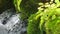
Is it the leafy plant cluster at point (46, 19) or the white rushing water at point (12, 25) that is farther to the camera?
the white rushing water at point (12, 25)

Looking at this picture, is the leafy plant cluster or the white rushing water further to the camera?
the white rushing water

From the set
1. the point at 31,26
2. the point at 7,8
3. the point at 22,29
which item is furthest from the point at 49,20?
the point at 7,8

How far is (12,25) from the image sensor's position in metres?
2.49

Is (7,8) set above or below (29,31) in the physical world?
above

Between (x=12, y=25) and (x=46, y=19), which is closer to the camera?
(x=46, y=19)

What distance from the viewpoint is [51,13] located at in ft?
6.72

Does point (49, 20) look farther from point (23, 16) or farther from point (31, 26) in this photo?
point (23, 16)

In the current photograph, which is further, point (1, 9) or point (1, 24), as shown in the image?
point (1, 9)

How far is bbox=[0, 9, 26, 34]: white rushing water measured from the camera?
2440mm

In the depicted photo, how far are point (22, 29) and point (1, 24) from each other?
12.5 inches

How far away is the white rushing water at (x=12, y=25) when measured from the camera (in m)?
2.44

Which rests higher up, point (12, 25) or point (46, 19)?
point (46, 19)

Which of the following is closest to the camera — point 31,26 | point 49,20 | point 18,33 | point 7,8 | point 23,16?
point 49,20

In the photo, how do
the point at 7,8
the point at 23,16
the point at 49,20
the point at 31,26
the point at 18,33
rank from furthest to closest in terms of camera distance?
the point at 7,8 → the point at 23,16 → the point at 18,33 → the point at 31,26 → the point at 49,20
